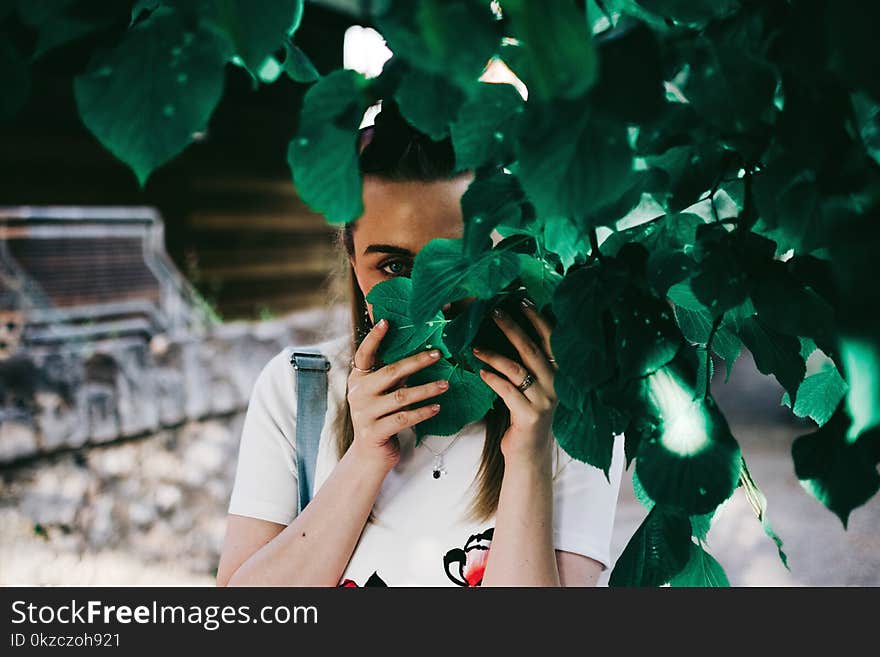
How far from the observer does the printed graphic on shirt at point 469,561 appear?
3.35 ft

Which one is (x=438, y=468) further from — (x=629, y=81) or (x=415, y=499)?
(x=629, y=81)

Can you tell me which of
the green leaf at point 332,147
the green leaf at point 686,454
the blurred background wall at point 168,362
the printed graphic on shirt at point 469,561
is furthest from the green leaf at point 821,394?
the blurred background wall at point 168,362

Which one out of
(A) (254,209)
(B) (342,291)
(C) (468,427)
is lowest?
(C) (468,427)

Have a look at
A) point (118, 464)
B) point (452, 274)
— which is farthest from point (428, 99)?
point (118, 464)

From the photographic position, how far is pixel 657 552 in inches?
20.9

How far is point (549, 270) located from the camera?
558 millimetres

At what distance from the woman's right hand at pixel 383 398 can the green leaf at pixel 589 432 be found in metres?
0.19

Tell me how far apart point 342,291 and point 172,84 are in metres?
0.99

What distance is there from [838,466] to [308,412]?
79 cm

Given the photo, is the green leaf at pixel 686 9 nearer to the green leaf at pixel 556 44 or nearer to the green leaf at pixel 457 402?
the green leaf at pixel 556 44

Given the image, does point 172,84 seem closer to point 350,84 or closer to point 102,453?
point 350,84

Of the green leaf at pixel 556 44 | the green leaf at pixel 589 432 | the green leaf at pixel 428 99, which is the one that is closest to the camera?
the green leaf at pixel 556 44

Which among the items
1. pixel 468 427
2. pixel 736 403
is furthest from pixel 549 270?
pixel 736 403

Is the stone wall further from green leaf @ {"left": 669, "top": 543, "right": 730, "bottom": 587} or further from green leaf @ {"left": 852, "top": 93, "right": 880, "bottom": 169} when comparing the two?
green leaf @ {"left": 852, "top": 93, "right": 880, "bottom": 169}
